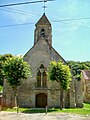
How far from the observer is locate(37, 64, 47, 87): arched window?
35.9 meters

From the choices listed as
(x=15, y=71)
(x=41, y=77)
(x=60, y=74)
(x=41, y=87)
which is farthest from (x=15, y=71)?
(x=60, y=74)

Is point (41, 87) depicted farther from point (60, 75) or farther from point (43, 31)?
point (43, 31)

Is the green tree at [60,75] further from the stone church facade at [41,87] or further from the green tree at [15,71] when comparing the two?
the green tree at [15,71]

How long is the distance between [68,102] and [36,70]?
733 centimetres

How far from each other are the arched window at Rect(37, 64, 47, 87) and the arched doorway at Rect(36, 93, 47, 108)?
162cm

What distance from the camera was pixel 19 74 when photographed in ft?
106

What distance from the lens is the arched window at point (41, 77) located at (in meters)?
35.9

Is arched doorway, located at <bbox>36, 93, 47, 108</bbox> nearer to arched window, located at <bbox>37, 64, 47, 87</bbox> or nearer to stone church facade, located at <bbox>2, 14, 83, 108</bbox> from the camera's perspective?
stone church facade, located at <bbox>2, 14, 83, 108</bbox>

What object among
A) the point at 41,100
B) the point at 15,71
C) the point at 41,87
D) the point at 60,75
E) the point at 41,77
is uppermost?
the point at 15,71

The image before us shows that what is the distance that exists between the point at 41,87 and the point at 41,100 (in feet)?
6.85

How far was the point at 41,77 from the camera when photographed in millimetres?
36125

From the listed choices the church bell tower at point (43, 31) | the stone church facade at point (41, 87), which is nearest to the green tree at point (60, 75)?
the stone church facade at point (41, 87)

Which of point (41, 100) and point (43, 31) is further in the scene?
point (43, 31)

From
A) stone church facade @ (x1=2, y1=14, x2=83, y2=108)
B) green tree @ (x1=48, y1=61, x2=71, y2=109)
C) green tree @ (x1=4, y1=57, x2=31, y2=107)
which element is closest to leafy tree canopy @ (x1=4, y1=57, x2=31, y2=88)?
green tree @ (x1=4, y1=57, x2=31, y2=107)
